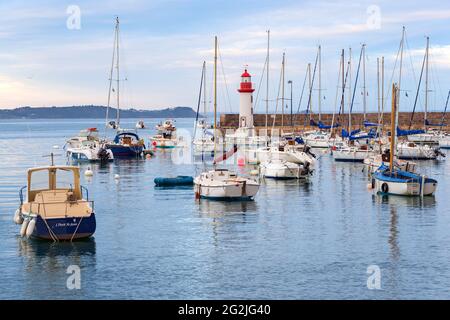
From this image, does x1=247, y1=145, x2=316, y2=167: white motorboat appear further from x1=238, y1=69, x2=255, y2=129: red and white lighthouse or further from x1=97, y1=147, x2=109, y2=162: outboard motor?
x1=238, y1=69, x2=255, y2=129: red and white lighthouse

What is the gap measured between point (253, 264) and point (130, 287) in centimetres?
542

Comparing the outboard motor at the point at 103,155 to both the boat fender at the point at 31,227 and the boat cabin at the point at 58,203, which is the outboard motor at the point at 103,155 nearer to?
the boat cabin at the point at 58,203

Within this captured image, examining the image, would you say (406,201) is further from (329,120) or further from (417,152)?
(329,120)

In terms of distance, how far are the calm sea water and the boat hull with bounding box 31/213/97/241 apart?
Answer: 0.44 meters

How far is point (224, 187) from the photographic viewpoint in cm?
4450

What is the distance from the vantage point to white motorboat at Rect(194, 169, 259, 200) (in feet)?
147

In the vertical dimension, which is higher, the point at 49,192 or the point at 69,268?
the point at 49,192

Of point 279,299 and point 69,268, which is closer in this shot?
point 279,299

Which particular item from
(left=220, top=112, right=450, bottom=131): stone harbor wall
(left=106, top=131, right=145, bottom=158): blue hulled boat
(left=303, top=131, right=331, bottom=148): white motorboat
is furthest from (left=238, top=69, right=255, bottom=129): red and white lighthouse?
(left=220, top=112, right=450, bottom=131): stone harbor wall
